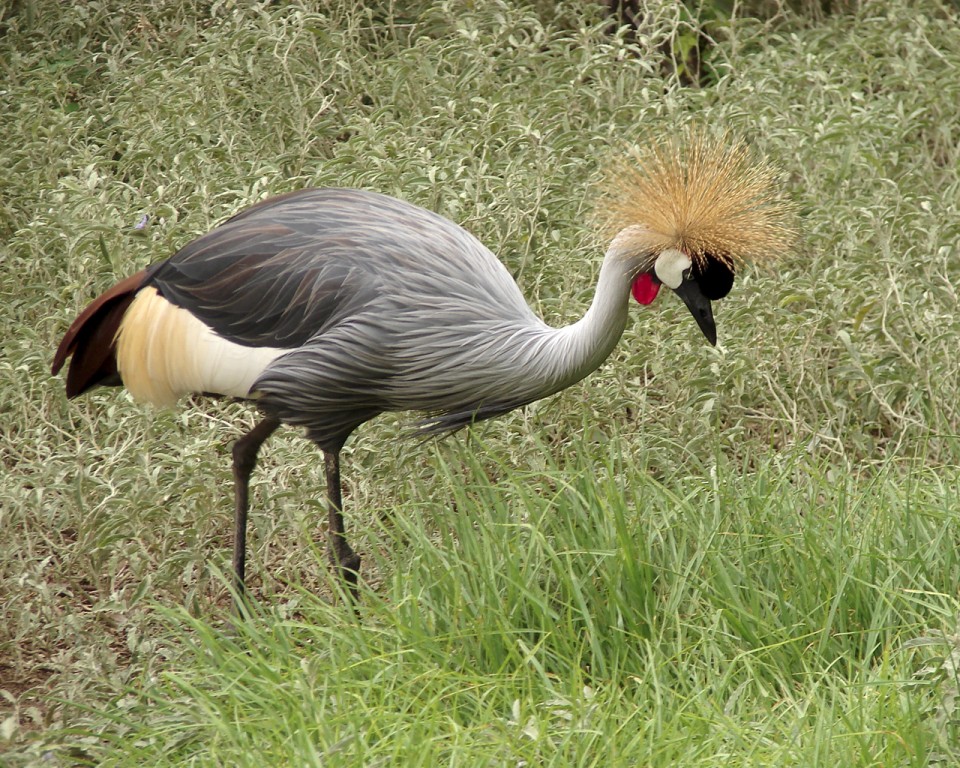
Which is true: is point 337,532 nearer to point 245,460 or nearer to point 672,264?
point 245,460

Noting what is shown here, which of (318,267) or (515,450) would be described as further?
(515,450)

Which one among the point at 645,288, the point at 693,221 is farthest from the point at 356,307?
the point at 693,221

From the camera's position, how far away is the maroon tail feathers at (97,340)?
2.72 metres

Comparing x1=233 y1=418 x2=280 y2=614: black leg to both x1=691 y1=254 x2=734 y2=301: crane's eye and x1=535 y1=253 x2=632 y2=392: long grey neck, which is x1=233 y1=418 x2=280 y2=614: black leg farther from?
x1=691 y1=254 x2=734 y2=301: crane's eye

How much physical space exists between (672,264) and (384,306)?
1.73 feet

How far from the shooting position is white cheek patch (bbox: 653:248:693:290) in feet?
7.76

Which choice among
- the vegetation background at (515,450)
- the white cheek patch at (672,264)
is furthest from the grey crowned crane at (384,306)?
the vegetation background at (515,450)

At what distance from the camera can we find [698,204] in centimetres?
240

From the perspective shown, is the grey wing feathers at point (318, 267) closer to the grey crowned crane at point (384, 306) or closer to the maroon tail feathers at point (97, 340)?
the grey crowned crane at point (384, 306)

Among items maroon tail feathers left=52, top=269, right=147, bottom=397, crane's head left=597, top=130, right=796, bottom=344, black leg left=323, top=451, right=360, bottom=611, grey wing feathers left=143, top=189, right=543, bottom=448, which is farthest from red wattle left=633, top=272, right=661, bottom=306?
maroon tail feathers left=52, top=269, right=147, bottom=397

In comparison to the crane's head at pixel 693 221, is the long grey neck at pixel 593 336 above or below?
below

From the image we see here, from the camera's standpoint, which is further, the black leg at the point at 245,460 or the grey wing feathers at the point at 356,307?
the black leg at the point at 245,460

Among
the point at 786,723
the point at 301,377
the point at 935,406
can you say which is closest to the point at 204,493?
the point at 301,377

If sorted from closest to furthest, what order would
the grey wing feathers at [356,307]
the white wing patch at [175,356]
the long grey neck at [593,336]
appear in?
the long grey neck at [593,336] < the grey wing feathers at [356,307] < the white wing patch at [175,356]
